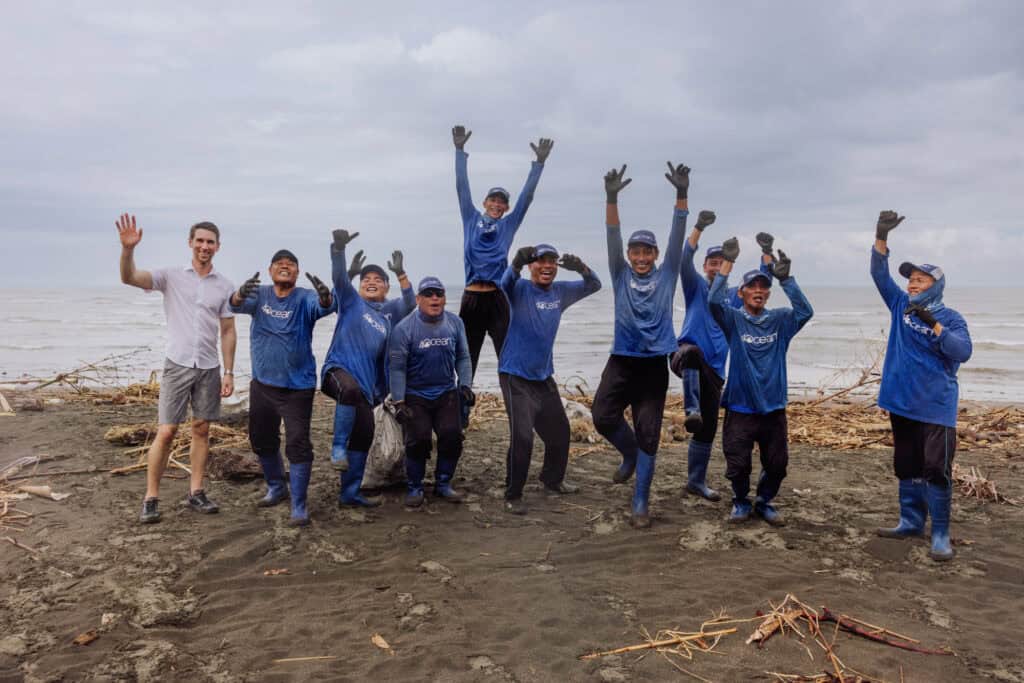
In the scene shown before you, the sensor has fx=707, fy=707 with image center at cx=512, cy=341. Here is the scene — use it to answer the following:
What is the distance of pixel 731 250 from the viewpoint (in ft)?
18.4

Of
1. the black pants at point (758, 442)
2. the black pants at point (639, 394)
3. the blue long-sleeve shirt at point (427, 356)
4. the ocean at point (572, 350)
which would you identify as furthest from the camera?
the ocean at point (572, 350)

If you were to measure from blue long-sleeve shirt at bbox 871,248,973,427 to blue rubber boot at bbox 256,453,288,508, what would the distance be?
4946 millimetres

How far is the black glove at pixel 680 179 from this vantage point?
5629mm

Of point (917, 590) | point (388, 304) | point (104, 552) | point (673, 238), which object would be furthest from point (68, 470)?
point (917, 590)

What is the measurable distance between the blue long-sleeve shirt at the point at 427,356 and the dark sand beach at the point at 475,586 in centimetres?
109

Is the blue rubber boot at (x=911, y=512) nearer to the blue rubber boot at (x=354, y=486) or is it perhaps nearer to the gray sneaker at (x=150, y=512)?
the blue rubber boot at (x=354, y=486)

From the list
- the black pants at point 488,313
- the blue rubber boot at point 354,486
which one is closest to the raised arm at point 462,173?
the black pants at point 488,313

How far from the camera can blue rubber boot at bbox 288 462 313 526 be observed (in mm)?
5695

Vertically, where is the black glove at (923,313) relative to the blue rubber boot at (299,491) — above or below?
above

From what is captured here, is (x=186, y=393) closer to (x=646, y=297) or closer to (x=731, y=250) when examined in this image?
(x=646, y=297)

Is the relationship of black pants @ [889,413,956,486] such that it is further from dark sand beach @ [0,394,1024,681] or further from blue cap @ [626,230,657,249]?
blue cap @ [626,230,657,249]

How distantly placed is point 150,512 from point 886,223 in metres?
6.15

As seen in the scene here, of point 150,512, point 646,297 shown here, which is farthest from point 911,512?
point 150,512

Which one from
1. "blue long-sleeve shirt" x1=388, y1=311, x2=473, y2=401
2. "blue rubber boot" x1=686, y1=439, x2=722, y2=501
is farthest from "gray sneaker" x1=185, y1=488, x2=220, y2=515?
"blue rubber boot" x1=686, y1=439, x2=722, y2=501
